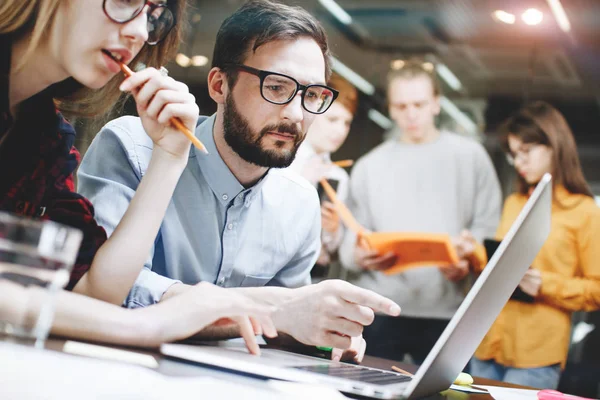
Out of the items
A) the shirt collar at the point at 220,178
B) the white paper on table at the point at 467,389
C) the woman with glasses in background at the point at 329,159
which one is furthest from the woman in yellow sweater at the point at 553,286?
the white paper on table at the point at 467,389

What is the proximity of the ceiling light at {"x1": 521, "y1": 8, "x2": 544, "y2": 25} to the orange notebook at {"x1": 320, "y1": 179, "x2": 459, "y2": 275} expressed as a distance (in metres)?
1.10

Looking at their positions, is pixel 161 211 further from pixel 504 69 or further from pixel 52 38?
pixel 504 69

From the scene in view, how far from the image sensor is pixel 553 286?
114 inches

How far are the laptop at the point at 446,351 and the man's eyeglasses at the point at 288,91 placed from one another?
0.64 metres

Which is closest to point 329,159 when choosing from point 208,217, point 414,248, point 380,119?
point 380,119

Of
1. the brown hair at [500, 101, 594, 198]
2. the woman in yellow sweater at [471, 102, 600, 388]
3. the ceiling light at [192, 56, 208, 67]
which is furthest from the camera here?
the brown hair at [500, 101, 594, 198]

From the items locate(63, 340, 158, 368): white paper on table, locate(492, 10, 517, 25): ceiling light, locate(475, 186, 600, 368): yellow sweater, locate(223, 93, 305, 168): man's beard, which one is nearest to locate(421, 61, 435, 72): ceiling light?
locate(492, 10, 517, 25): ceiling light

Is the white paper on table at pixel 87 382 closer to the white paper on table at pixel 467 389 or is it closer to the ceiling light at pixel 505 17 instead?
the white paper on table at pixel 467 389

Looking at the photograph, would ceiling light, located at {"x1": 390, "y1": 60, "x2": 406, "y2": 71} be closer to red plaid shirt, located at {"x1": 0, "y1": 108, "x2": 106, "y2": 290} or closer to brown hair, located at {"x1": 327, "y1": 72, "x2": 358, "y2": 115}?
brown hair, located at {"x1": 327, "y1": 72, "x2": 358, "y2": 115}

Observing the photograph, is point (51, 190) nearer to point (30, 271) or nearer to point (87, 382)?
point (30, 271)

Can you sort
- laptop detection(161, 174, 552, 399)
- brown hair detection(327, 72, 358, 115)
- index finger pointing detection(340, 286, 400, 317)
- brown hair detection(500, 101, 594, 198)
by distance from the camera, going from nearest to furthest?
laptop detection(161, 174, 552, 399)
index finger pointing detection(340, 286, 400, 317)
brown hair detection(500, 101, 594, 198)
brown hair detection(327, 72, 358, 115)

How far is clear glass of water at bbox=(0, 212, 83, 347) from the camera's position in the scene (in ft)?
2.18

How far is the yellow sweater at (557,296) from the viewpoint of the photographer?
2.89 metres

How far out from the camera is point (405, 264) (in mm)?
3195
